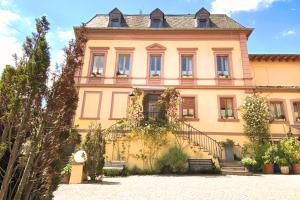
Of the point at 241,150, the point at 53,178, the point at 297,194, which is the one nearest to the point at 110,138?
the point at 241,150

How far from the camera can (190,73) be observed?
1797 cm

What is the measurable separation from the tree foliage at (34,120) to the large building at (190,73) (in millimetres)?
13142

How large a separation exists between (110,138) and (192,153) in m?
4.99

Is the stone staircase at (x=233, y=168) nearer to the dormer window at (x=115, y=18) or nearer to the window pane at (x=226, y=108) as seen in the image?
the window pane at (x=226, y=108)

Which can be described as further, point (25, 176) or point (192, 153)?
point (192, 153)

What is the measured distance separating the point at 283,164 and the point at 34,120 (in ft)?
46.7

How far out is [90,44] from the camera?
18.8m

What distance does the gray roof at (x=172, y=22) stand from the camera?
19.5m

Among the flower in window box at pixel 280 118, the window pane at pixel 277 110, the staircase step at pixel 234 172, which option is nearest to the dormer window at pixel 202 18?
the window pane at pixel 277 110

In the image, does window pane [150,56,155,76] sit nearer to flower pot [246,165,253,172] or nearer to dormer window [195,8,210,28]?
dormer window [195,8,210,28]

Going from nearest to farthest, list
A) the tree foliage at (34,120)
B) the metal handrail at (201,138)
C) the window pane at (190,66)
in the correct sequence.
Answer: the tree foliage at (34,120)
the metal handrail at (201,138)
the window pane at (190,66)

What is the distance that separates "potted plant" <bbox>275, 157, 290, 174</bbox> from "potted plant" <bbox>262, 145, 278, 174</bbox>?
29cm

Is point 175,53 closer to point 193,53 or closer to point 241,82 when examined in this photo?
Answer: point 193,53

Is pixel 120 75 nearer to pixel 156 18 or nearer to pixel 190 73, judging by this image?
pixel 190 73
